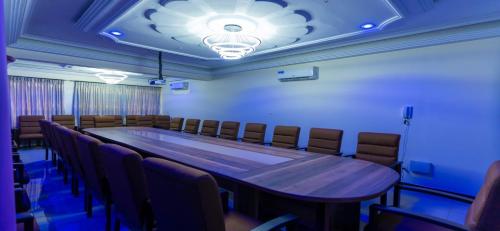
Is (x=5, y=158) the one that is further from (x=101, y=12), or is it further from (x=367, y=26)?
(x=367, y=26)

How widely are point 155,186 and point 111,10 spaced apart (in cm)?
224

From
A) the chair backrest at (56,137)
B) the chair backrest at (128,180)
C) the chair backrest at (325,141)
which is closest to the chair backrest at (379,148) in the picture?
the chair backrest at (325,141)

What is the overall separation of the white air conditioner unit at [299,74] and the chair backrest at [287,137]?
1.49 m

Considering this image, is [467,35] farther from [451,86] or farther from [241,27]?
[241,27]

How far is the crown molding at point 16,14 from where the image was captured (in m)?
2.37

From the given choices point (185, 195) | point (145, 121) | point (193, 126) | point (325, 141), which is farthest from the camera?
point (145, 121)

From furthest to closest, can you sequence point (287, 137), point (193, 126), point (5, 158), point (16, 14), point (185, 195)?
point (193, 126) < point (287, 137) < point (16, 14) < point (185, 195) < point (5, 158)

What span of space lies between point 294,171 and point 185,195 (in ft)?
3.56

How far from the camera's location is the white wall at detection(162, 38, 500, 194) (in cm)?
319

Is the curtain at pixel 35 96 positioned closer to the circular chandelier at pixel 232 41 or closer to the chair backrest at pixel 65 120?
the chair backrest at pixel 65 120

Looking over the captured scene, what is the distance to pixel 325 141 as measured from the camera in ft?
11.0

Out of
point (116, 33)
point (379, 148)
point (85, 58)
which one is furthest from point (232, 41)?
point (85, 58)

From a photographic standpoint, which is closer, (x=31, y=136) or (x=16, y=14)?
(x=16, y=14)

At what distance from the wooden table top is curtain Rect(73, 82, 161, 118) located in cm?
653
